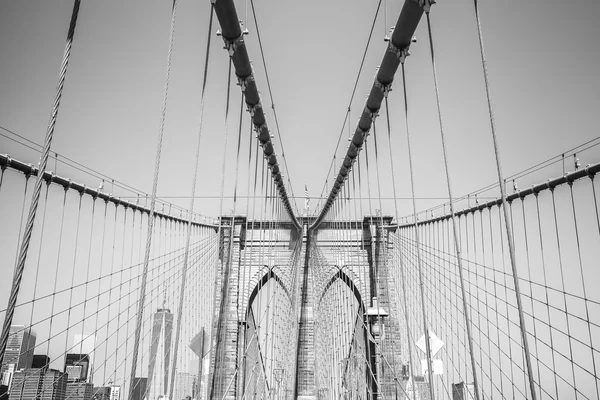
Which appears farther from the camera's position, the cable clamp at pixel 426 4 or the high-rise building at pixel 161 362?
the high-rise building at pixel 161 362

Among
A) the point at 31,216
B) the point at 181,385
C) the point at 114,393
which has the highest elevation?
the point at 31,216

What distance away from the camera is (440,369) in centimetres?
846

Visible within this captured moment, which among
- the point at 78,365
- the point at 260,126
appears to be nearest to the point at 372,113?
the point at 260,126

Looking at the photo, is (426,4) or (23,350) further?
(23,350)

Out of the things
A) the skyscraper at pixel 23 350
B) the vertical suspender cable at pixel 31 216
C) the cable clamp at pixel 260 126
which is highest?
the cable clamp at pixel 260 126

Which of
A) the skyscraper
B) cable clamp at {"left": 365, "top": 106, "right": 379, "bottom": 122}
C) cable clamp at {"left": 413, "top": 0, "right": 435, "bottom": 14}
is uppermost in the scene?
cable clamp at {"left": 365, "top": 106, "right": 379, "bottom": 122}

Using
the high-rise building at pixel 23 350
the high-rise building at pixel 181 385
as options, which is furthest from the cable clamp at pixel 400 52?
the high-rise building at pixel 181 385

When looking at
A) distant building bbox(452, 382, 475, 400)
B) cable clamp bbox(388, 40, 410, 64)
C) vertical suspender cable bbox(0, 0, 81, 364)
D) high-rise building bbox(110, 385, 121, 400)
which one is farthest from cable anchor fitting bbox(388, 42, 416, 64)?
high-rise building bbox(110, 385, 121, 400)

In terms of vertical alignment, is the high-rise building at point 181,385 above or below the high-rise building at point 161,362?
below

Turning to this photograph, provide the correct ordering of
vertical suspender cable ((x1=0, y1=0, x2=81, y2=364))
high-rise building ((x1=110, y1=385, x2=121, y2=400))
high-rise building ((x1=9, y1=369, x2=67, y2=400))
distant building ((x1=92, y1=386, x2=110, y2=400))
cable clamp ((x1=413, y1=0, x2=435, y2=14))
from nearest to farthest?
vertical suspender cable ((x1=0, y1=0, x2=81, y2=364)), cable clamp ((x1=413, y1=0, x2=435, y2=14)), high-rise building ((x1=9, y1=369, x2=67, y2=400)), distant building ((x1=92, y1=386, x2=110, y2=400)), high-rise building ((x1=110, y1=385, x2=121, y2=400))

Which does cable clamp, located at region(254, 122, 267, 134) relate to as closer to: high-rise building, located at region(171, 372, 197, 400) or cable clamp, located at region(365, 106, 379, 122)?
cable clamp, located at region(365, 106, 379, 122)

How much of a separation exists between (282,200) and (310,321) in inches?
151

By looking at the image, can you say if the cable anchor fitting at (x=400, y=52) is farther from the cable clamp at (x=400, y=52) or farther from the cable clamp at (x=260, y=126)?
the cable clamp at (x=260, y=126)

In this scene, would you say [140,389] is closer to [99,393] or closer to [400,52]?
[99,393]
